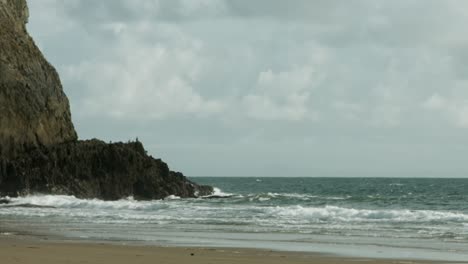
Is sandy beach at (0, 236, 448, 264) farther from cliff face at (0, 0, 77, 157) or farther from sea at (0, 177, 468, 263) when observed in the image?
cliff face at (0, 0, 77, 157)

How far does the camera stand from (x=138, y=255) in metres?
14.0

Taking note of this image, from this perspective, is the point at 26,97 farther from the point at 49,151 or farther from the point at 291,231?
the point at 291,231

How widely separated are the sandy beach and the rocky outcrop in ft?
101

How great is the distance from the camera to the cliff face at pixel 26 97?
4841cm

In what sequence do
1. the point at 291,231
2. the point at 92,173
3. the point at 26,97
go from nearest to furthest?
the point at 291,231, the point at 92,173, the point at 26,97

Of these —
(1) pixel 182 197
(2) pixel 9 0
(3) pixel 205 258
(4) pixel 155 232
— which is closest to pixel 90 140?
(1) pixel 182 197

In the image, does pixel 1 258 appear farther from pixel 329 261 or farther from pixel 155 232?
pixel 155 232

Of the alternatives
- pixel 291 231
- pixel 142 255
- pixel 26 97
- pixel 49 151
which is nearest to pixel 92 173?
pixel 49 151

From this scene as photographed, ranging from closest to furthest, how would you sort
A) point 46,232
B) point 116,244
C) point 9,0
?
point 116,244 → point 46,232 → point 9,0

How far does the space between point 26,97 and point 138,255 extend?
38.3 meters

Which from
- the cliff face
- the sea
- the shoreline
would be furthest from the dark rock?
the shoreline

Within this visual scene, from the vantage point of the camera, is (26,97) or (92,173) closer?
(92,173)

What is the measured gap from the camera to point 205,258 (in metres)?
13.8

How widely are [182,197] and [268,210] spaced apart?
1854 cm
